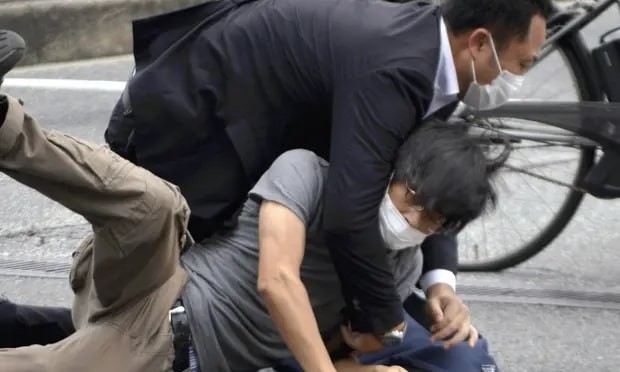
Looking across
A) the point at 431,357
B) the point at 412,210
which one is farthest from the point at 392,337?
the point at 412,210

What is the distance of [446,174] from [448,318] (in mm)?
467

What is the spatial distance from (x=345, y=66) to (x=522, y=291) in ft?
5.57

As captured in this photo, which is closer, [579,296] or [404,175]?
[404,175]

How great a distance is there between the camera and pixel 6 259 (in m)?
4.15

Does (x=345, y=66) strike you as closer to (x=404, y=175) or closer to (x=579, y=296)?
(x=404, y=175)

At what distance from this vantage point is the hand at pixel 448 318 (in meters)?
2.62

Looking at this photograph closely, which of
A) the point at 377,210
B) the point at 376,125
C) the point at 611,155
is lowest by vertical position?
the point at 611,155

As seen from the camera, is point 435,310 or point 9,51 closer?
point 9,51

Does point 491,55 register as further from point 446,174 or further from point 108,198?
point 108,198

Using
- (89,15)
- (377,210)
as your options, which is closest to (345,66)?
(377,210)

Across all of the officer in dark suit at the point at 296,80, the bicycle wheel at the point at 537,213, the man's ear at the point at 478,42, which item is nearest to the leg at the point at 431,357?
the officer in dark suit at the point at 296,80

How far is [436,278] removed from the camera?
9.03 ft

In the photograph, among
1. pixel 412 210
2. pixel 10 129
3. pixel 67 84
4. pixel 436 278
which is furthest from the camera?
pixel 67 84

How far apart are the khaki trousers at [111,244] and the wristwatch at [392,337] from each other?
467mm
